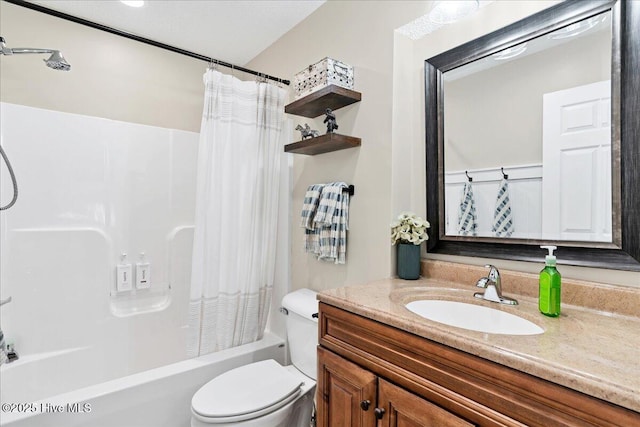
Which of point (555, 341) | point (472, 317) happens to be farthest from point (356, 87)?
point (555, 341)

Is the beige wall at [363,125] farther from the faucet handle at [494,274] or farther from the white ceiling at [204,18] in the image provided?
the faucet handle at [494,274]

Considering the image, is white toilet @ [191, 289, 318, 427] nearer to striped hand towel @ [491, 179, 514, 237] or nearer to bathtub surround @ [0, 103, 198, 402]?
striped hand towel @ [491, 179, 514, 237]

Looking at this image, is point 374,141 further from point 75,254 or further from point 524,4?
point 75,254

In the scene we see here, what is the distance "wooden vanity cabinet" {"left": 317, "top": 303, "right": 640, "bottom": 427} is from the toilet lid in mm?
307

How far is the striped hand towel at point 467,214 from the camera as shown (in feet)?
4.55

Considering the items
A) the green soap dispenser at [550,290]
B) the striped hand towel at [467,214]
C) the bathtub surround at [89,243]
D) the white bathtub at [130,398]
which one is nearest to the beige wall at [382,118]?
the striped hand towel at [467,214]

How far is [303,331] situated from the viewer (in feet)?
5.47

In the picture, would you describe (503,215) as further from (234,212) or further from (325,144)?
(234,212)

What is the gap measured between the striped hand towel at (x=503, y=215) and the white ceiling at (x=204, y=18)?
146cm

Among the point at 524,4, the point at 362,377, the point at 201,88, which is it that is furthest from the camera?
the point at 201,88

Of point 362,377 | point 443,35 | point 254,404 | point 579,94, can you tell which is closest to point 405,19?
point 443,35

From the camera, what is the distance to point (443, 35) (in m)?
1.49

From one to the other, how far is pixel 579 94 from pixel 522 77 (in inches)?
8.3

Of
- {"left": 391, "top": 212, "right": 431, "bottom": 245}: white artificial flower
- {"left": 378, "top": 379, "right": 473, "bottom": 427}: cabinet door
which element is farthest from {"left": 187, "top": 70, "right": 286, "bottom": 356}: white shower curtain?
{"left": 378, "top": 379, "right": 473, "bottom": 427}: cabinet door
